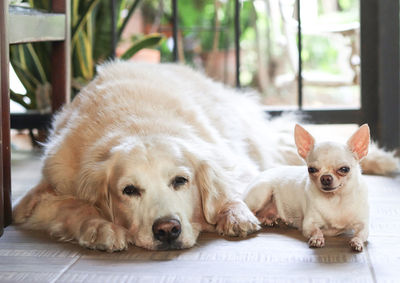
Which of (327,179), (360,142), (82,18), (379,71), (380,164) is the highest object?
(82,18)

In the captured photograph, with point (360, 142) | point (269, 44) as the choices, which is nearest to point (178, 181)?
point (360, 142)

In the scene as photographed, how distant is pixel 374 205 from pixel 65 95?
162cm

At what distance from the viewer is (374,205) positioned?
8.34 ft

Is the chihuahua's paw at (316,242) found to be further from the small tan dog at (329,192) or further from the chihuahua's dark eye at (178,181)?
the chihuahua's dark eye at (178,181)

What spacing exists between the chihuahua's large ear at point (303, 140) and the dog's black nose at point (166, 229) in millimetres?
461

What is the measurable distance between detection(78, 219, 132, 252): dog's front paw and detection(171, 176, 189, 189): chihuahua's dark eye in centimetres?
22

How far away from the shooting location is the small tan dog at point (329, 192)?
195cm

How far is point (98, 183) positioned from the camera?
226 cm

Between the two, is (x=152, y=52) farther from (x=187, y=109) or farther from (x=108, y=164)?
(x=108, y=164)

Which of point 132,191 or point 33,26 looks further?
point 33,26

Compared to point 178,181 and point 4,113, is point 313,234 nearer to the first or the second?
point 178,181

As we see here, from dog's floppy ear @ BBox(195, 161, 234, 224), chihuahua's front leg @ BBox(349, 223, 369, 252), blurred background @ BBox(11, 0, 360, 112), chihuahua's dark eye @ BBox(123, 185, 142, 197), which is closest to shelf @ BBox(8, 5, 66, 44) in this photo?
chihuahua's dark eye @ BBox(123, 185, 142, 197)

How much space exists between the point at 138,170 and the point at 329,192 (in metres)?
0.62

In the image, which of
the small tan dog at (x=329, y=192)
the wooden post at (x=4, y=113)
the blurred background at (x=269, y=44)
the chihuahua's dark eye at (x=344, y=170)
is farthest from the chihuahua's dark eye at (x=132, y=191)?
the blurred background at (x=269, y=44)
